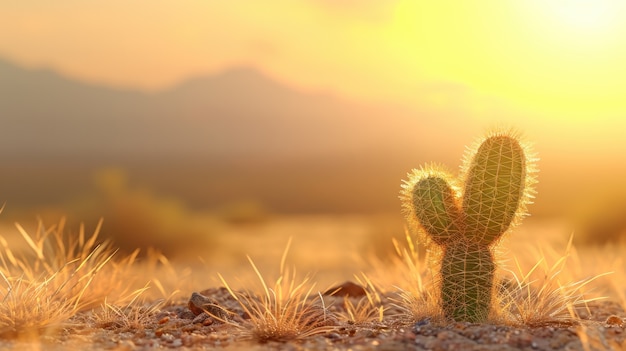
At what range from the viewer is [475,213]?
5523 mm

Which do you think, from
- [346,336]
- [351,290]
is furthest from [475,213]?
[351,290]

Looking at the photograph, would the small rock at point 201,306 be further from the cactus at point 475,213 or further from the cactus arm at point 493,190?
the cactus arm at point 493,190

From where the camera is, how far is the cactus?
5.54 meters

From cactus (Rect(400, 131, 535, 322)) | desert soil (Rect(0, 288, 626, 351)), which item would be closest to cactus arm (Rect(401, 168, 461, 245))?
cactus (Rect(400, 131, 535, 322))

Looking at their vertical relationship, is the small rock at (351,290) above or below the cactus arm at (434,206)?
below

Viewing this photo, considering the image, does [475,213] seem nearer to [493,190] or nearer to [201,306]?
[493,190]

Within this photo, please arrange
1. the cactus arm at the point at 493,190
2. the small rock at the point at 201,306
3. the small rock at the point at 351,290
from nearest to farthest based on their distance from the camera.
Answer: the cactus arm at the point at 493,190 < the small rock at the point at 201,306 < the small rock at the point at 351,290

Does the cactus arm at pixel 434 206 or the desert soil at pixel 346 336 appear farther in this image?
the cactus arm at pixel 434 206

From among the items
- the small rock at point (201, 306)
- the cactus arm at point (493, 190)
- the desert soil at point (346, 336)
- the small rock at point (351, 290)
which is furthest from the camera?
the small rock at point (351, 290)

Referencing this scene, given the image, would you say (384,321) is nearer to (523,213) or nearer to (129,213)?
(523,213)

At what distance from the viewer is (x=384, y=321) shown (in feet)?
20.4

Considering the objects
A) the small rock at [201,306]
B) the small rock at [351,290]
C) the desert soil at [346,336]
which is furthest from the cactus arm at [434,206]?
the small rock at [351,290]

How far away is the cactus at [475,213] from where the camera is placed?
554 centimetres

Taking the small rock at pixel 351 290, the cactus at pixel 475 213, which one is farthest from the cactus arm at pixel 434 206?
the small rock at pixel 351 290
